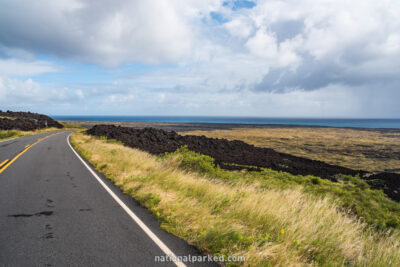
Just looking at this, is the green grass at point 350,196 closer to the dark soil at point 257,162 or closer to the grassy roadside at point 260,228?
the grassy roadside at point 260,228

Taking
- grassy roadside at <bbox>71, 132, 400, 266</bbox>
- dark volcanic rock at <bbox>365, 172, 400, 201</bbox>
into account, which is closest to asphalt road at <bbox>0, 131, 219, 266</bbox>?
grassy roadside at <bbox>71, 132, 400, 266</bbox>

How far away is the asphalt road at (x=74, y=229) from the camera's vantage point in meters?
3.77

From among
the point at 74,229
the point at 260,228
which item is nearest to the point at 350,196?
the point at 260,228

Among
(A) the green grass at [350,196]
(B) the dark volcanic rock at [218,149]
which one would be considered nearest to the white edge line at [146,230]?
(A) the green grass at [350,196]

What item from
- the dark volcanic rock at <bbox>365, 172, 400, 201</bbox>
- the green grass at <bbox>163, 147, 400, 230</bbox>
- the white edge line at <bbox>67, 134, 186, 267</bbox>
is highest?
the white edge line at <bbox>67, 134, 186, 267</bbox>

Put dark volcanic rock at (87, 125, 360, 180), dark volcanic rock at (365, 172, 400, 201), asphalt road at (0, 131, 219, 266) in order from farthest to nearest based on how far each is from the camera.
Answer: dark volcanic rock at (87, 125, 360, 180)
dark volcanic rock at (365, 172, 400, 201)
asphalt road at (0, 131, 219, 266)

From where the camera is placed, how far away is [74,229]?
4.79m

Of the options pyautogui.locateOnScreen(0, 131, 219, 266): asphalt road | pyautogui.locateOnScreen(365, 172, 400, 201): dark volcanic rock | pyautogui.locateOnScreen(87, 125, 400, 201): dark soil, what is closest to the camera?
pyautogui.locateOnScreen(0, 131, 219, 266): asphalt road

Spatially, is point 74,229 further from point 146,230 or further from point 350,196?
point 350,196

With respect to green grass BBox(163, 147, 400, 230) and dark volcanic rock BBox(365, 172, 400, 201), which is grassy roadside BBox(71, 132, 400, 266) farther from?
dark volcanic rock BBox(365, 172, 400, 201)

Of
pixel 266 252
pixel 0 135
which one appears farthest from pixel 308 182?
pixel 0 135

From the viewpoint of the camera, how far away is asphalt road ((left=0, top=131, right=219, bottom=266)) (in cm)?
377

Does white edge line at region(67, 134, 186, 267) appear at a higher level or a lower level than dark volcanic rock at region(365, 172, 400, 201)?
higher

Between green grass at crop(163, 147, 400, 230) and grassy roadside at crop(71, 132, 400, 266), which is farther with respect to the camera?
green grass at crop(163, 147, 400, 230)
